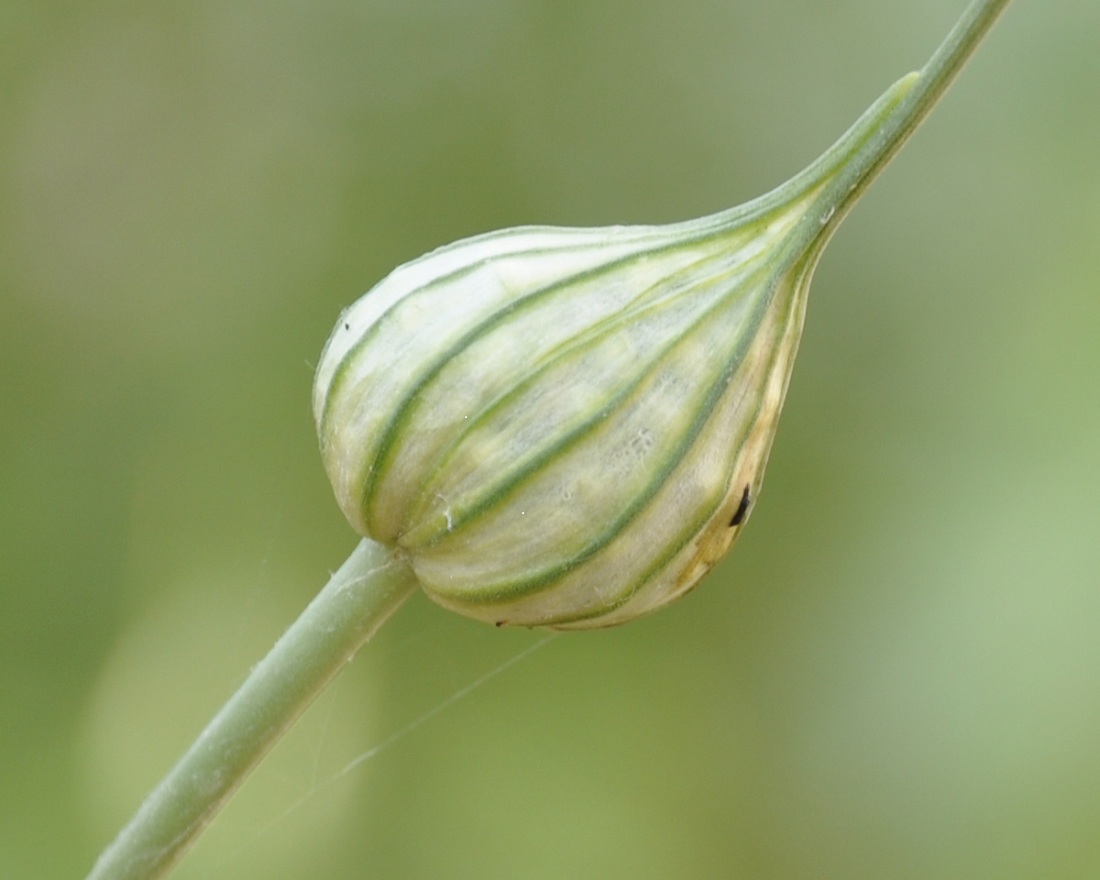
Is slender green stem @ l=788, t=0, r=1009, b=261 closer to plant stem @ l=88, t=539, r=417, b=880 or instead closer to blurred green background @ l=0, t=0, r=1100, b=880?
plant stem @ l=88, t=539, r=417, b=880

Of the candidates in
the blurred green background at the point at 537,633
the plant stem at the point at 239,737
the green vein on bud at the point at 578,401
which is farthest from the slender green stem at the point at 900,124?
the blurred green background at the point at 537,633

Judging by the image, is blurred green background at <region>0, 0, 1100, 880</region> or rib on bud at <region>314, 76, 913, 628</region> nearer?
rib on bud at <region>314, 76, 913, 628</region>

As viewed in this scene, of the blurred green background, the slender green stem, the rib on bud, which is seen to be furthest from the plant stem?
the blurred green background

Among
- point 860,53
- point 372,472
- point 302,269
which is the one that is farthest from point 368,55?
point 372,472

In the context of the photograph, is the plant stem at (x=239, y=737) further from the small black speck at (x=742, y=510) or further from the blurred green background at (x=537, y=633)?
A: the blurred green background at (x=537, y=633)

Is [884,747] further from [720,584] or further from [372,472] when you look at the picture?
[372,472]

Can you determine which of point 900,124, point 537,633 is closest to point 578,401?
point 900,124
